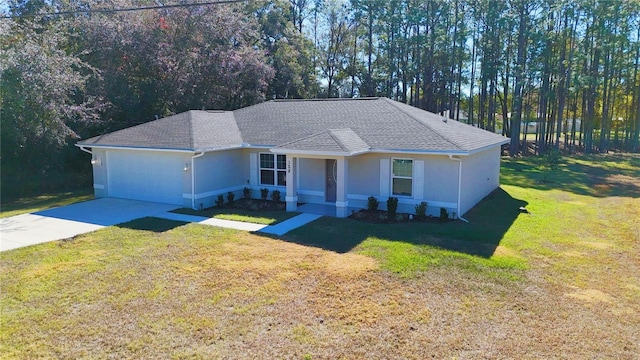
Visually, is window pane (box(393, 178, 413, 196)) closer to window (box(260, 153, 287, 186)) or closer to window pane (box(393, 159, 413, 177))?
window pane (box(393, 159, 413, 177))

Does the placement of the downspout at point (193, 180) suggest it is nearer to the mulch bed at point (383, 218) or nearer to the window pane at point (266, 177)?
the window pane at point (266, 177)

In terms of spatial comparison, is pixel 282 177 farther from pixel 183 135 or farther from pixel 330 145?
pixel 183 135

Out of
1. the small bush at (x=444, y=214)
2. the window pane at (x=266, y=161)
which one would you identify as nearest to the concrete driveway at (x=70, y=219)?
the window pane at (x=266, y=161)

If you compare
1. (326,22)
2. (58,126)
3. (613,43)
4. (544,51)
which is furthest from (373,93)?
(58,126)

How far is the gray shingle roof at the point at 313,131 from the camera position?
14469 millimetres

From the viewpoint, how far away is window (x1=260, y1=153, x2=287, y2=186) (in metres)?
16.9

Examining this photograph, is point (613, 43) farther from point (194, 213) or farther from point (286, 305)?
point (286, 305)

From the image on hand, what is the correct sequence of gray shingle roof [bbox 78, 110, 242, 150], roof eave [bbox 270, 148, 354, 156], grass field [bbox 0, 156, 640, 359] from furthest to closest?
gray shingle roof [bbox 78, 110, 242, 150]
roof eave [bbox 270, 148, 354, 156]
grass field [bbox 0, 156, 640, 359]

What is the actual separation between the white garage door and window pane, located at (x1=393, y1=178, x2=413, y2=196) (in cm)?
765

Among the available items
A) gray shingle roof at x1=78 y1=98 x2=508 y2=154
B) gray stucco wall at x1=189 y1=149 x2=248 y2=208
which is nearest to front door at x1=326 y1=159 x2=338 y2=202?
gray shingle roof at x1=78 y1=98 x2=508 y2=154

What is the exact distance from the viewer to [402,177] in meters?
14.7

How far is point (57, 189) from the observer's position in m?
21.2

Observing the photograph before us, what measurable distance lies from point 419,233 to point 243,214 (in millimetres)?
6056

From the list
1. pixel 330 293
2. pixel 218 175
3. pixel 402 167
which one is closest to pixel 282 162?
pixel 218 175
